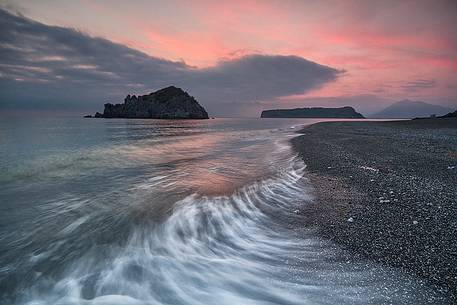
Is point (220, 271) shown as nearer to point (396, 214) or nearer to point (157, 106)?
point (396, 214)

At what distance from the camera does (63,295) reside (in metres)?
3.94

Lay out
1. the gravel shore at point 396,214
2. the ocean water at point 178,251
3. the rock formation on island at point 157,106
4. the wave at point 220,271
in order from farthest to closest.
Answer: the rock formation on island at point 157,106 → the gravel shore at point 396,214 → the ocean water at point 178,251 → the wave at point 220,271

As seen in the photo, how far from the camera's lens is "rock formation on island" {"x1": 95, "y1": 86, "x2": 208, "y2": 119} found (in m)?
168

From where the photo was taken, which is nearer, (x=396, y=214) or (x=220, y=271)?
(x=220, y=271)

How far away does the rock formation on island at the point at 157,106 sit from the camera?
552 feet

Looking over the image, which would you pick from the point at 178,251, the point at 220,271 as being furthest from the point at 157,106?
the point at 220,271

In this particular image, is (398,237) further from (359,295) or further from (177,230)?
(177,230)

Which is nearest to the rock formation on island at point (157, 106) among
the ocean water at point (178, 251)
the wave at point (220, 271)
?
the ocean water at point (178, 251)

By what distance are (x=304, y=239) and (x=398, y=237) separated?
65.7 inches

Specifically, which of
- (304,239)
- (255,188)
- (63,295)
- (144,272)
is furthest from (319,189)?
(63,295)

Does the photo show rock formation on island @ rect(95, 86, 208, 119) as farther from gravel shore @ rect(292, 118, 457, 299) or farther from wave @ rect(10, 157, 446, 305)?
wave @ rect(10, 157, 446, 305)

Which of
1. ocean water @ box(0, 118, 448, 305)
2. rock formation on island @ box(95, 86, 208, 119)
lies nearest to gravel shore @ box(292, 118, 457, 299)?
ocean water @ box(0, 118, 448, 305)

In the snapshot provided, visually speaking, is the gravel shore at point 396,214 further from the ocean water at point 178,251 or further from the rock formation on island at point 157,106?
the rock formation on island at point 157,106

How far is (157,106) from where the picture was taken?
16838cm
